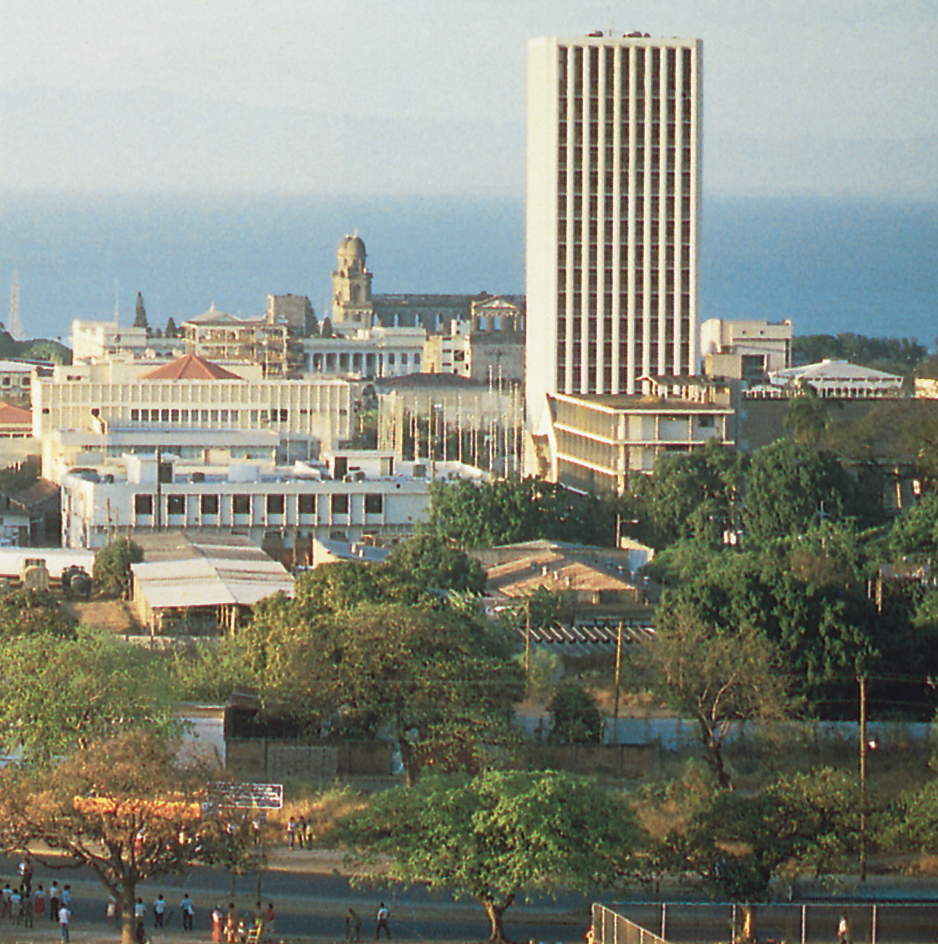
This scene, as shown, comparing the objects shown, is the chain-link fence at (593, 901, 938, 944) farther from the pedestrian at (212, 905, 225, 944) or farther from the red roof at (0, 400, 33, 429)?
the red roof at (0, 400, 33, 429)

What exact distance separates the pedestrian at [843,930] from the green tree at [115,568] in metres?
26.2

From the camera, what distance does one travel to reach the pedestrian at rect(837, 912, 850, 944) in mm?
29875

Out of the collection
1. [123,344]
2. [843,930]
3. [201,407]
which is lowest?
[843,930]

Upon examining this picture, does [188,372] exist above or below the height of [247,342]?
below

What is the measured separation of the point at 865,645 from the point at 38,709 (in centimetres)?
1375

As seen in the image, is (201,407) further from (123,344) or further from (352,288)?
(352,288)

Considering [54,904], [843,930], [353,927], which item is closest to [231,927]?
[353,927]

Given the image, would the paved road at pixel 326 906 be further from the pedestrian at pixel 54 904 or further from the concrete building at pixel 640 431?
the concrete building at pixel 640 431

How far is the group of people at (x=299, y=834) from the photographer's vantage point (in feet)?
112

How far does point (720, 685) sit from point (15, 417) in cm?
5261

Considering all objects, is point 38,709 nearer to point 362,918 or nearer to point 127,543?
point 362,918

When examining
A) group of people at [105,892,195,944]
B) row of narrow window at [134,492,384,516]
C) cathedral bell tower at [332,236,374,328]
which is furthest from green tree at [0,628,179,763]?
cathedral bell tower at [332,236,374,328]

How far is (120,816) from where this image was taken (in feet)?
99.8

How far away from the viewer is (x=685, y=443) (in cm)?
6956
